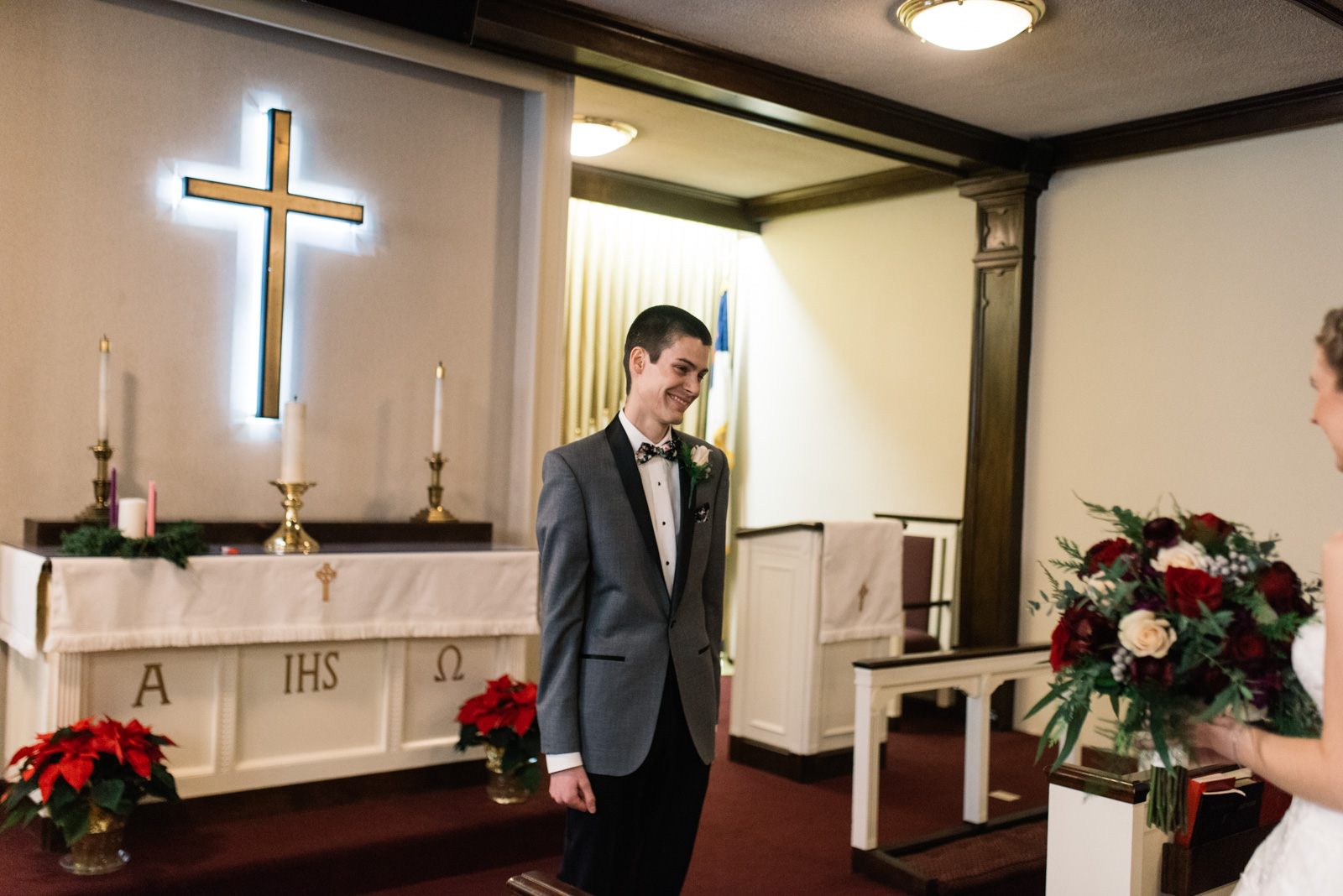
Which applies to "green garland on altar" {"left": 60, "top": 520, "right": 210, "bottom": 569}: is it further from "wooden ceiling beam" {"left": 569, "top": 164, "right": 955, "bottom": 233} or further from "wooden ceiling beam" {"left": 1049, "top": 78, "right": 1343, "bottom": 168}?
"wooden ceiling beam" {"left": 1049, "top": 78, "right": 1343, "bottom": 168}

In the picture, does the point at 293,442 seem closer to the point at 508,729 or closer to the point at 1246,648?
the point at 508,729

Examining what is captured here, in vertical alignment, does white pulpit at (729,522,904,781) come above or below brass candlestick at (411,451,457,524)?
below

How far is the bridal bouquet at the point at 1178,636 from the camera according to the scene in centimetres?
161

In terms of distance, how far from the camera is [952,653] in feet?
13.6

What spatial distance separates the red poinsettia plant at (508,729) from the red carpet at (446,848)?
149 mm

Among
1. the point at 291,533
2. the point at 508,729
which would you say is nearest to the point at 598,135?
the point at 291,533

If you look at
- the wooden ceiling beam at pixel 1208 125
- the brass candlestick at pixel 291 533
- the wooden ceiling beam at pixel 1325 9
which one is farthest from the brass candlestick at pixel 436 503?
the wooden ceiling beam at pixel 1208 125

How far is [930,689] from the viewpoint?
422cm

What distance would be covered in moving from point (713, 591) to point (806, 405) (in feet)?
16.8

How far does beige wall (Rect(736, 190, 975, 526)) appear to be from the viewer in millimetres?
6730

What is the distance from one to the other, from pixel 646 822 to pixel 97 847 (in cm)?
176

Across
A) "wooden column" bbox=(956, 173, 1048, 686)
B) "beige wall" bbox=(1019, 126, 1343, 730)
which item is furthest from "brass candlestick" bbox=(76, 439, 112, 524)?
"beige wall" bbox=(1019, 126, 1343, 730)

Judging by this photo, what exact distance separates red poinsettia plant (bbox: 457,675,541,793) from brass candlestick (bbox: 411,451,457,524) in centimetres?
75

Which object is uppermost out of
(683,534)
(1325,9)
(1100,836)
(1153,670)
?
(1325,9)
